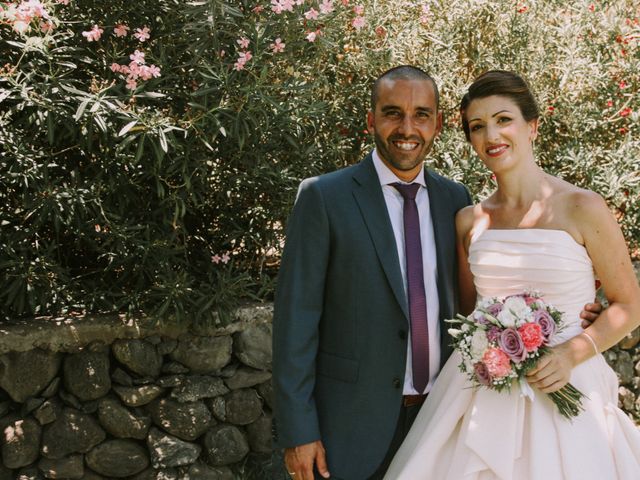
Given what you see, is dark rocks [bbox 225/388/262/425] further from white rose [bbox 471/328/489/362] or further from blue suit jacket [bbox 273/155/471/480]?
white rose [bbox 471/328/489/362]

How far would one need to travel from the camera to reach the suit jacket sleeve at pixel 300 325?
8.43 feet

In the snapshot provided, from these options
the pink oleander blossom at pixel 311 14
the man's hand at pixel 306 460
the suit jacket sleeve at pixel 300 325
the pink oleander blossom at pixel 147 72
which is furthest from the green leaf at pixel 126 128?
the man's hand at pixel 306 460

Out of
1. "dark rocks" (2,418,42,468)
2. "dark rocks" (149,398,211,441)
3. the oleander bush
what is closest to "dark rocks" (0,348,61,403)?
"dark rocks" (2,418,42,468)

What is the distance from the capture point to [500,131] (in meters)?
2.72

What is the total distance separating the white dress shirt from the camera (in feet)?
8.85

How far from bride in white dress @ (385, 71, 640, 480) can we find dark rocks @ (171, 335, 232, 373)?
1656mm

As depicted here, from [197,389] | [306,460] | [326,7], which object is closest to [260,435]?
[197,389]

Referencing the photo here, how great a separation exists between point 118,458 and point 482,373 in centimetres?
246

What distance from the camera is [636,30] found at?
16.8 ft

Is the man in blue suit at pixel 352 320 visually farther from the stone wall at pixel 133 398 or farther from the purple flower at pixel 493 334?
the stone wall at pixel 133 398

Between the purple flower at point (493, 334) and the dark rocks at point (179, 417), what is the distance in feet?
7.33

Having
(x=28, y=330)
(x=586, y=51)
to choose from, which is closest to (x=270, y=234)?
(x=28, y=330)

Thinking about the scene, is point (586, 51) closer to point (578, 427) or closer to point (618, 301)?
point (618, 301)

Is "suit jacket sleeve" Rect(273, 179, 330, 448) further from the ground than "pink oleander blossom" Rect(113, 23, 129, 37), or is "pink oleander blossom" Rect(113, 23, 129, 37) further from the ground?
"pink oleander blossom" Rect(113, 23, 129, 37)
